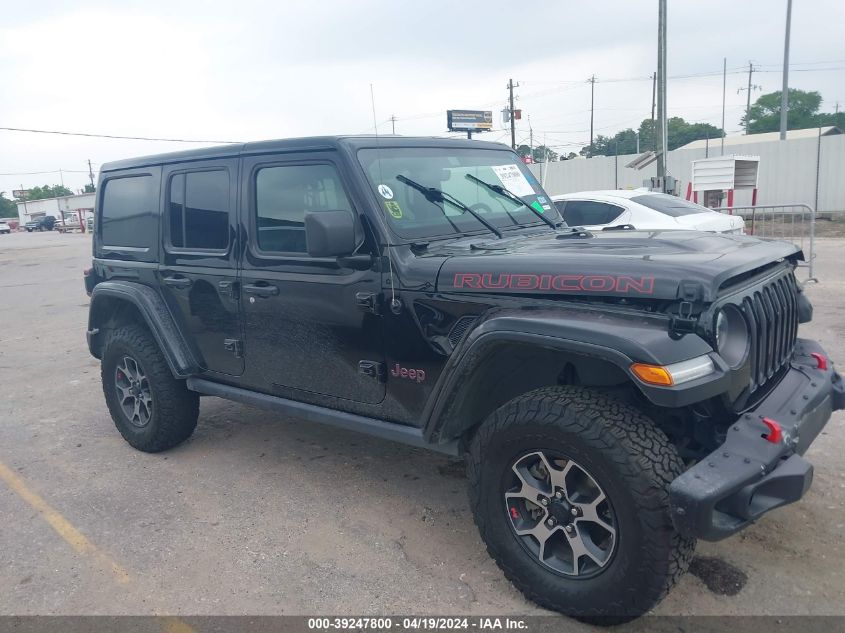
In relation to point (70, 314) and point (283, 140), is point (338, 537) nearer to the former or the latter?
point (283, 140)

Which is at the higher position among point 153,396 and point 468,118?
point 468,118

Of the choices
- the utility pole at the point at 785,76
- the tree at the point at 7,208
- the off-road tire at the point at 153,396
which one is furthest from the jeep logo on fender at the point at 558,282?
the tree at the point at 7,208

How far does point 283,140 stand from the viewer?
3.92 meters

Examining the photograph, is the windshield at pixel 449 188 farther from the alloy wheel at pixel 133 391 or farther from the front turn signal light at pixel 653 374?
the alloy wheel at pixel 133 391

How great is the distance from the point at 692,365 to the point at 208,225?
3.00 m

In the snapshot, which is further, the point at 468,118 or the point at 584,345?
the point at 468,118

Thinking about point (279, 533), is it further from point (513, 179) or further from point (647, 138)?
point (647, 138)

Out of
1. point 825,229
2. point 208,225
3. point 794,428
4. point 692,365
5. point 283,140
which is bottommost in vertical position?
point 825,229

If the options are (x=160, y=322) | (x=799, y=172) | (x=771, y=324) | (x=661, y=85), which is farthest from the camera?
(x=799, y=172)

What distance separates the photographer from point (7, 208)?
313 feet

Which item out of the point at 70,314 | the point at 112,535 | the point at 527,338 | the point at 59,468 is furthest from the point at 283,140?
the point at 70,314

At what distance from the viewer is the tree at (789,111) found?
60.1m

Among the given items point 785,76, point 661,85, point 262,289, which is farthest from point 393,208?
point 785,76

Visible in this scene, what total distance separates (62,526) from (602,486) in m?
3.03
